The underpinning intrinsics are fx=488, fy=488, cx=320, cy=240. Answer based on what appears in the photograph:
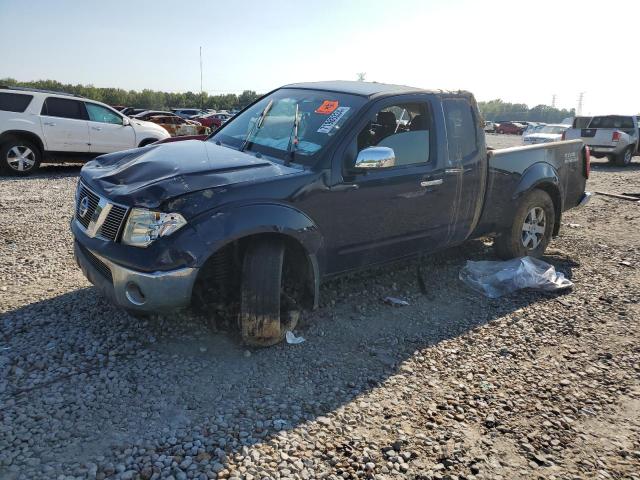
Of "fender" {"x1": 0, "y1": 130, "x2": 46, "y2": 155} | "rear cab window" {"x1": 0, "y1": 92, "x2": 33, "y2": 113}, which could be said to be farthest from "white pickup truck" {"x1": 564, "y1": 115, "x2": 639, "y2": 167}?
"rear cab window" {"x1": 0, "y1": 92, "x2": 33, "y2": 113}

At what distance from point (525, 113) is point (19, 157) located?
105136 millimetres

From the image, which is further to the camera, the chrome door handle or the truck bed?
the truck bed

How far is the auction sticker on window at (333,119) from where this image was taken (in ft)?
12.4

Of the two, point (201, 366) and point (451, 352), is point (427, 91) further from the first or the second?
point (201, 366)

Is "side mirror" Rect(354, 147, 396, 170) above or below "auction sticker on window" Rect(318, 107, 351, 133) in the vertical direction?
below

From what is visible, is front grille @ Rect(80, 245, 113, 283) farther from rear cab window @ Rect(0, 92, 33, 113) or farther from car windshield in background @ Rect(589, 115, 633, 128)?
car windshield in background @ Rect(589, 115, 633, 128)

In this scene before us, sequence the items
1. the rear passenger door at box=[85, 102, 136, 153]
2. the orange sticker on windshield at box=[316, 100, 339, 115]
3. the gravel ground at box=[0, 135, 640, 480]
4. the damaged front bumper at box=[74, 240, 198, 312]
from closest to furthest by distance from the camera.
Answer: the gravel ground at box=[0, 135, 640, 480] < the damaged front bumper at box=[74, 240, 198, 312] < the orange sticker on windshield at box=[316, 100, 339, 115] < the rear passenger door at box=[85, 102, 136, 153]

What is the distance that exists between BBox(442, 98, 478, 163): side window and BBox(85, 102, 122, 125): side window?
913 cm

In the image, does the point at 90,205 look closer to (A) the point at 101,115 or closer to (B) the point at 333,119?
(B) the point at 333,119

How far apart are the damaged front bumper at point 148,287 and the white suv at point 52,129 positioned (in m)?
8.39

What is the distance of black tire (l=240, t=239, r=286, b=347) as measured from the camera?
3277 millimetres

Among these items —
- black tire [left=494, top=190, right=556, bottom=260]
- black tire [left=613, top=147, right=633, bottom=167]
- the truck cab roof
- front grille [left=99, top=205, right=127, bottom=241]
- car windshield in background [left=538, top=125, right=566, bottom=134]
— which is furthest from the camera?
car windshield in background [left=538, top=125, right=566, bottom=134]

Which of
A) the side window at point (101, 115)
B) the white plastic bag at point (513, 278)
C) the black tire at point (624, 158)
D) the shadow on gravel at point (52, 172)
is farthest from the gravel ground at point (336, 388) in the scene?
the black tire at point (624, 158)

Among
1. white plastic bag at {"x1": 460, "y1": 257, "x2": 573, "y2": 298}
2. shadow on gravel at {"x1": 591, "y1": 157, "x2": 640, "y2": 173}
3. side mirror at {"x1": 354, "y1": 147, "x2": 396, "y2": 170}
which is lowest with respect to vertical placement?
white plastic bag at {"x1": 460, "y1": 257, "x2": 573, "y2": 298}
